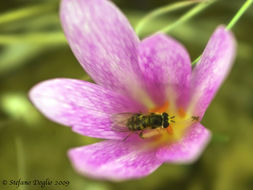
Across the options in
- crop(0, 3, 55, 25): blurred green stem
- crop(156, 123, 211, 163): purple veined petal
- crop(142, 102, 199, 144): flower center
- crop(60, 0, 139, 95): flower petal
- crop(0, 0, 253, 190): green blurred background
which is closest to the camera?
crop(156, 123, 211, 163): purple veined petal

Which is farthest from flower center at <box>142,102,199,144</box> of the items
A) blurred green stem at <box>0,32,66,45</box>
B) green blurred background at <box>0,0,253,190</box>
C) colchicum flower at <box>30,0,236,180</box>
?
green blurred background at <box>0,0,253,190</box>

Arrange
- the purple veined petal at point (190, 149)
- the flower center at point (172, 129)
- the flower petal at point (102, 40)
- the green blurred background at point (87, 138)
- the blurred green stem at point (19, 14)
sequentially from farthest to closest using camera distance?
the green blurred background at point (87, 138) → the blurred green stem at point (19, 14) → the flower center at point (172, 129) → the flower petal at point (102, 40) → the purple veined petal at point (190, 149)

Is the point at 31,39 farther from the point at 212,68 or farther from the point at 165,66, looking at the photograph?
the point at 212,68

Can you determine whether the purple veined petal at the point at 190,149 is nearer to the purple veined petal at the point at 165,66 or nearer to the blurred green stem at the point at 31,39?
the purple veined petal at the point at 165,66

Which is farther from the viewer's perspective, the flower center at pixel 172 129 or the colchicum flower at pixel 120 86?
the flower center at pixel 172 129

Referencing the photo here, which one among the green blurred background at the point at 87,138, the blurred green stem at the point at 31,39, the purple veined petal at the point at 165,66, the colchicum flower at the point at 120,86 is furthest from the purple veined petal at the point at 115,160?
the green blurred background at the point at 87,138

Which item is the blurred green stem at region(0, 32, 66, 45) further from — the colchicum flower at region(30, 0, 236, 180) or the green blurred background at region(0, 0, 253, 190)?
the colchicum flower at region(30, 0, 236, 180)

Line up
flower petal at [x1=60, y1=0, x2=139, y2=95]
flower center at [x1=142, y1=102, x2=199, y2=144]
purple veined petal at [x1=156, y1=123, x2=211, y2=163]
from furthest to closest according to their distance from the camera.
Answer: flower center at [x1=142, y1=102, x2=199, y2=144]
flower petal at [x1=60, y1=0, x2=139, y2=95]
purple veined petal at [x1=156, y1=123, x2=211, y2=163]
